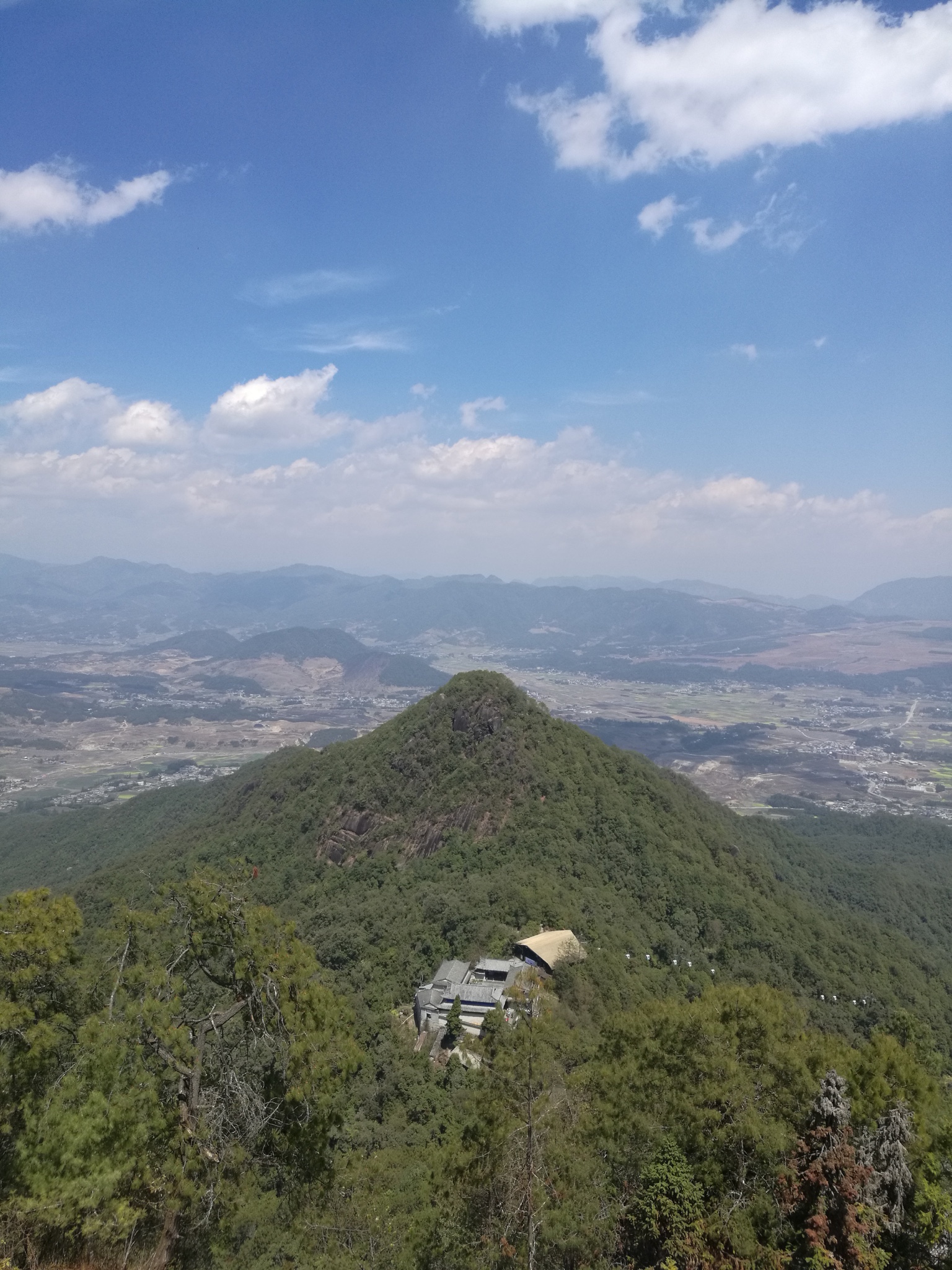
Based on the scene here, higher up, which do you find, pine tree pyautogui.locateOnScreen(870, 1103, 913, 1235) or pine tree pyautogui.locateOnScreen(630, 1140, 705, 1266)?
pine tree pyautogui.locateOnScreen(870, 1103, 913, 1235)

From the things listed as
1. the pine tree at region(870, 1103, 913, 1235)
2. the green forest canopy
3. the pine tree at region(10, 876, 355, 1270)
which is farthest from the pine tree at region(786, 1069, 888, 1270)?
the pine tree at region(10, 876, 355, 1270)

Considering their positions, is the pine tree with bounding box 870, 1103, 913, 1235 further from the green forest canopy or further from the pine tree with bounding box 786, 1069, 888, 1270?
the pine tree with bounding box 786, 1069, 888, 1270

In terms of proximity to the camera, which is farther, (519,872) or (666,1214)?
(519,872)

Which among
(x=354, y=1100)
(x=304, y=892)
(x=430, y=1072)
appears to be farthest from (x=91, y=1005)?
(x=304, y=892)

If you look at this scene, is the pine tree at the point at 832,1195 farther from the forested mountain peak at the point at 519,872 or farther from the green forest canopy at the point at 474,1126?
the forested mountain peak at the point at 519,872

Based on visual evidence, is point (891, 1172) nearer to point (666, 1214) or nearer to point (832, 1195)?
point (832, 1195)

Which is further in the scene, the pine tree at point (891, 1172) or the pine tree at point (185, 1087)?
the pine tree at point (891, 1172)

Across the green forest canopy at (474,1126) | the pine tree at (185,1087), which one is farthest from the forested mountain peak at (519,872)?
the pine tree at (185,1087)

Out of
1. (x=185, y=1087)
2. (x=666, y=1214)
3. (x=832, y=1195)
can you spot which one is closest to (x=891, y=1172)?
(x=832, y=1195)

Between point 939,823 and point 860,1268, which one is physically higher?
point 860,1268

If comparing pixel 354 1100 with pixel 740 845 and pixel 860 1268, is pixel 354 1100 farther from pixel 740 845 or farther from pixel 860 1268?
pixel 740 845

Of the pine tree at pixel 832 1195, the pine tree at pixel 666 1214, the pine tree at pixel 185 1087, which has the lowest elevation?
the pine tree at pixel 666 1214
